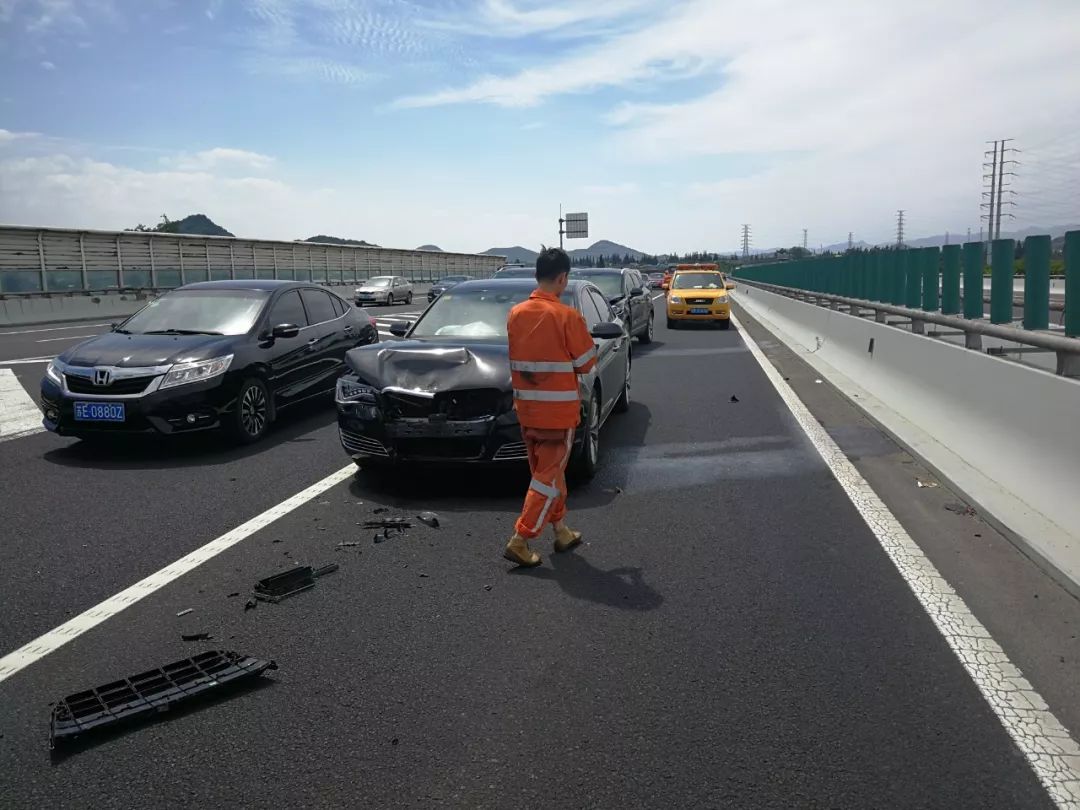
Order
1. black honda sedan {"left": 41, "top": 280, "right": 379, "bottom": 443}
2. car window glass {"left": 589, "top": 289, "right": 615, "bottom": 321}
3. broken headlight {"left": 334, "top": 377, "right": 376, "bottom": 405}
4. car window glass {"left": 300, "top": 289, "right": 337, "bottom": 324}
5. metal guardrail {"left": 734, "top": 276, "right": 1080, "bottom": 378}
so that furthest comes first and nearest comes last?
car window glass {"left": 300, "top": 289, "right": 337, "bottom": 324} < car window glass {"left": 589, "top": 289, "right": 615, "bottom": 321} < black honda sedan {"left": 41, "top": 280, "right": 379, "bottom": 443} < broken headlight {"left": 334, "top": 377, "right": 376, "bottom": 405} < metal guardrail {"left": 734, "top": 276, "right": 1080, "bottom": 378}

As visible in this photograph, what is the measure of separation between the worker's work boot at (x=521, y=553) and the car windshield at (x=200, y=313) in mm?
A: 5250

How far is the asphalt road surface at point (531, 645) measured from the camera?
10.1ft

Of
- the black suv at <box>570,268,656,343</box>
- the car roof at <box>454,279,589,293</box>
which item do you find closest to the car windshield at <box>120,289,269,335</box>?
the car roof at <box>454,279,589,293</box>

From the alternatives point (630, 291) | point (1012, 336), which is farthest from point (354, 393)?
point (630, 291)

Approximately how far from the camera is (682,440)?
9164 mm

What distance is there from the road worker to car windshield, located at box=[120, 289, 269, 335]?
497 centimetres

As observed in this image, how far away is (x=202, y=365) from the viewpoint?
8.60 metres

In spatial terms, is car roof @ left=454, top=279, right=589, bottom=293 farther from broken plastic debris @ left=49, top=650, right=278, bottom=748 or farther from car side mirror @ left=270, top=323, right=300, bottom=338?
broken plastic debris @ left=49, top=650, right=278, bottom=748

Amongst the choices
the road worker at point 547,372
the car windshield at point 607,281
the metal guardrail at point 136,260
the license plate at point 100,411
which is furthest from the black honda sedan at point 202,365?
the metal guardrail at point 136,260

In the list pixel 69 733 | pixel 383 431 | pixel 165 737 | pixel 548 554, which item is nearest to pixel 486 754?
pixel 165 737

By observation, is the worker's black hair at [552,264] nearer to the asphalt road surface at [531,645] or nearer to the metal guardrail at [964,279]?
the asphalt road surface at [531,645]

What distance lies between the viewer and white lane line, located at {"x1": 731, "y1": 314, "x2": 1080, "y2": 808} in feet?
10.2

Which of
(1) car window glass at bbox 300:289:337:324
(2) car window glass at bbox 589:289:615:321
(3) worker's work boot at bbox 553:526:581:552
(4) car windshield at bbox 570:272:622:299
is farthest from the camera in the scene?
(4) car windshield at bbox 570:272:622:299

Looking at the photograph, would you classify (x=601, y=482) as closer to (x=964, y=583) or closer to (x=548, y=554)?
(x=548, y=554)
